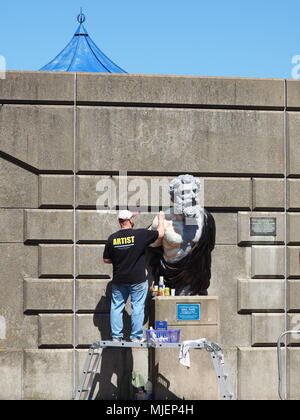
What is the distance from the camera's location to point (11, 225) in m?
12.6

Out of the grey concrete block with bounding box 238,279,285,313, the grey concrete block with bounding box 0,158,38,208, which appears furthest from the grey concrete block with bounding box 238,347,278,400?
the grey concrete block with bounding box 0,158,38,208

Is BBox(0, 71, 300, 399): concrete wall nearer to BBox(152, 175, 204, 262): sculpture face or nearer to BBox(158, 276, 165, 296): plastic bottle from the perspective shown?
BBox(152, 175, 204, 262): sculpture face

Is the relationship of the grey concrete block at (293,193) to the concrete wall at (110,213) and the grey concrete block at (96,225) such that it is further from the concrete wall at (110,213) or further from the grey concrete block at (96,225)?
the grey concrete block at (96,225)

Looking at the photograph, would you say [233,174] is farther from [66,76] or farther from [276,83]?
[66,76]

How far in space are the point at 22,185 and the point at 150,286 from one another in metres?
2.14

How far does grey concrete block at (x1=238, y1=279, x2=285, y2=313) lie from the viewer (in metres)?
12.8

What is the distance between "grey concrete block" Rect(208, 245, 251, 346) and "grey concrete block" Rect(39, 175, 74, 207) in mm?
2088

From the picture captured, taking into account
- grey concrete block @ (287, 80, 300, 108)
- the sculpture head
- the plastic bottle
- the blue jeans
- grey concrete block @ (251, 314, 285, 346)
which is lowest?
grey concrete block @ (251, 314, 285, 346)

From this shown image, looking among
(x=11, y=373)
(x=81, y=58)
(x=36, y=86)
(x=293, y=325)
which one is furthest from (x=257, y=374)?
(x=81, y=58)

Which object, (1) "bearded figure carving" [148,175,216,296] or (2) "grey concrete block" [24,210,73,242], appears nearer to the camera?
(1) "bearded figure carving" [148,175,216,296]

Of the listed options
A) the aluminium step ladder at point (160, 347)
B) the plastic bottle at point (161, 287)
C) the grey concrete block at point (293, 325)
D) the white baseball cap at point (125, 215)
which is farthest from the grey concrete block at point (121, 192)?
the grey concrete block at point (293, 325)

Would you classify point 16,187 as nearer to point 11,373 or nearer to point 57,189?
point 57,189

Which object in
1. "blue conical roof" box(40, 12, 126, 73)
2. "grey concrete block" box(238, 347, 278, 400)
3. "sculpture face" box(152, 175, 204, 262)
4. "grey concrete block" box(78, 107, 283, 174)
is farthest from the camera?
"blue conical roof" box(40, 12, 126, 73)

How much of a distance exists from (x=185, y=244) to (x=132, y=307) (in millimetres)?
1085
